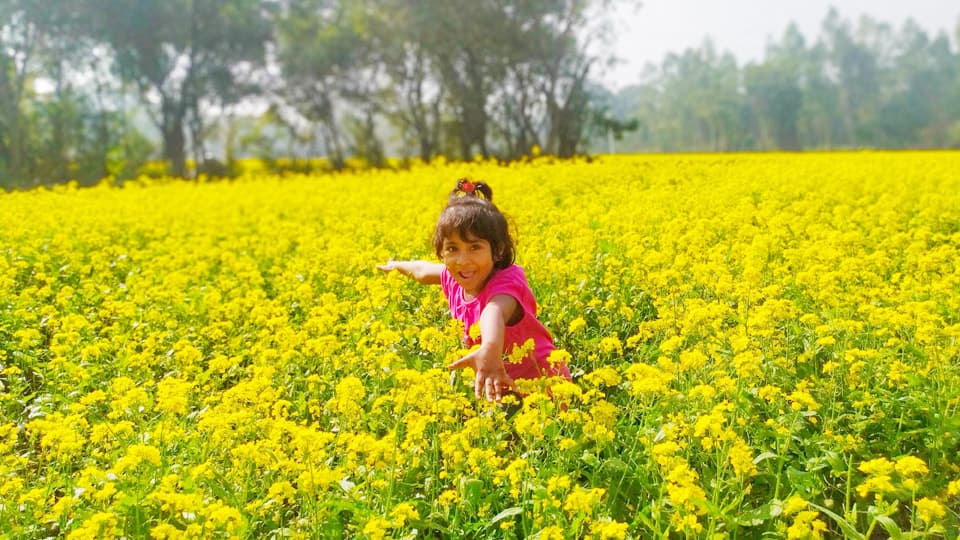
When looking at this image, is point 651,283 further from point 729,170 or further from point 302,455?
A: point 729,170

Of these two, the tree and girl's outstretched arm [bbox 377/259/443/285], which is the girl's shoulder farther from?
the tree

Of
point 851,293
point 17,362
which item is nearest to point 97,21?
point 17,362

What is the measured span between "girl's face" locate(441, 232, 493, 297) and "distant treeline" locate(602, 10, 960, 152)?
82196 millimetres

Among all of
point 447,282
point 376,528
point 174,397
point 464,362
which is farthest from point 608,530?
point 447,282

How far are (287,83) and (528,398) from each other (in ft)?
124

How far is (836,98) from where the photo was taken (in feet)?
286

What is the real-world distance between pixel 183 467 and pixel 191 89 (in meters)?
35.9

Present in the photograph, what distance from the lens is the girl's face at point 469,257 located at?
13.4 ft

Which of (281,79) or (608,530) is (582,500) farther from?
(281,79)

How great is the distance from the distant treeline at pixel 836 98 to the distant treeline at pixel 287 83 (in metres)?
50.8

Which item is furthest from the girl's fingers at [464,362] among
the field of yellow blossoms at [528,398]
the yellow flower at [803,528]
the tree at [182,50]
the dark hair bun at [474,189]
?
the tree at [182,50]

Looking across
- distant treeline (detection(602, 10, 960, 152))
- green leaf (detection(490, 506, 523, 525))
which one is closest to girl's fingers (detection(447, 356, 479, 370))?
green leaf (detection(490, 506, 523, 525))

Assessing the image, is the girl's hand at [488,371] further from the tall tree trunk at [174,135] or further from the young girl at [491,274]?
the tall tree trunk at [174,135]

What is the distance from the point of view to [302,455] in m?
3.08
